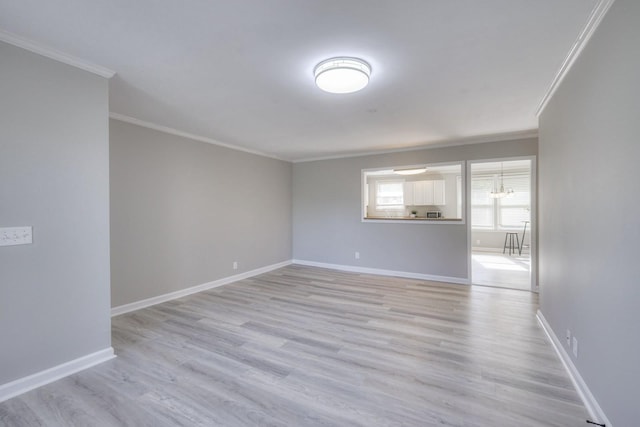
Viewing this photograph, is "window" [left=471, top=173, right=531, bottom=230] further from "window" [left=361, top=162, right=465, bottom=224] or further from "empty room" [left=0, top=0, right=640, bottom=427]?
"empty room" [left=0, top=0, right=640, bottom=427]

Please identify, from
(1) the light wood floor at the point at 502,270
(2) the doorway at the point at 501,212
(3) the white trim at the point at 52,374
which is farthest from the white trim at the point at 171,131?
(2) the doorway at the point at 501,212

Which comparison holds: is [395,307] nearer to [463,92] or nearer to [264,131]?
[463,92]

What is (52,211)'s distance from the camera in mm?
2174

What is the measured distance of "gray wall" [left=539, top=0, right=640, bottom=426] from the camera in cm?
136

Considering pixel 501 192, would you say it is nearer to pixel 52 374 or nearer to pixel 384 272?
pixel 384 272

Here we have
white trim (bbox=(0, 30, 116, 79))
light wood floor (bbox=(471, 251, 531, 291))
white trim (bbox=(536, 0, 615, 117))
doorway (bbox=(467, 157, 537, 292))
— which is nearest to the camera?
white trim (bbox=(536, 0, 615, 117))

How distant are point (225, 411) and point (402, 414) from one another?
115 centimetres

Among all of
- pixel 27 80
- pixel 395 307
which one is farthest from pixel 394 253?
pixel 27 80

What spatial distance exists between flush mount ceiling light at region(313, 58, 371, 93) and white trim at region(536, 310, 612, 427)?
8.83ft

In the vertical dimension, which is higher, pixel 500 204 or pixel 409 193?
pixel 409 193

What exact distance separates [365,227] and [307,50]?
4240 millimetres

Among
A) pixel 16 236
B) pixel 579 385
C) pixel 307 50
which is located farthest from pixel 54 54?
pixel 579 385

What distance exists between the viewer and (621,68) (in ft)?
4.79

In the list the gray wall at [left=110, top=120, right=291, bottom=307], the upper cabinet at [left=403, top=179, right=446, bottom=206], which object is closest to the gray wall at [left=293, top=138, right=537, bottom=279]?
the gray wall at [left=110, top=120, right=291, bottom=307]
